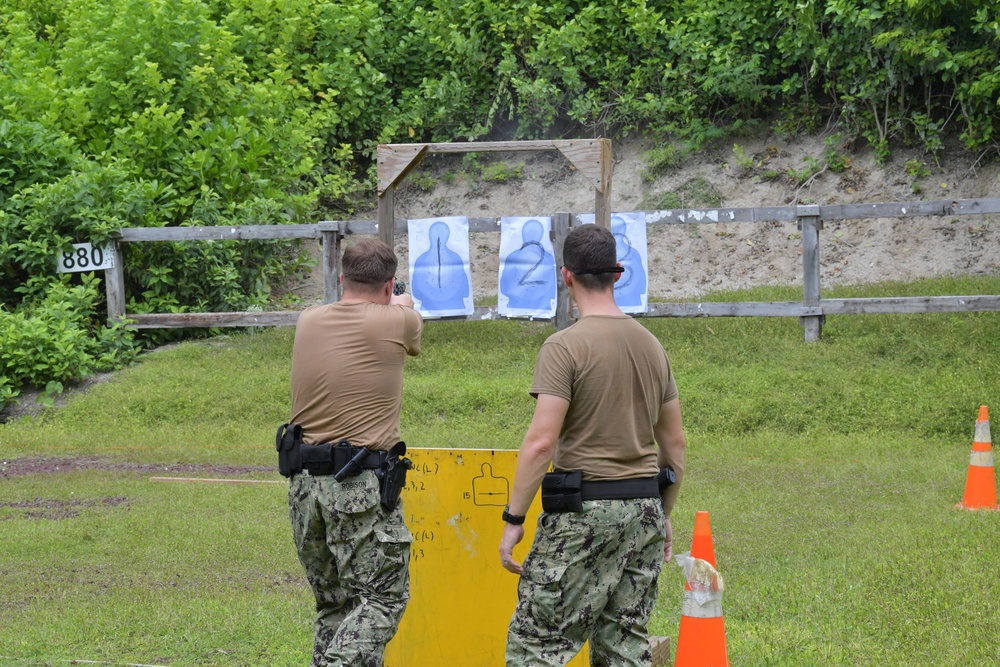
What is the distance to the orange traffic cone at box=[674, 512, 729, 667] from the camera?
4.54 meters

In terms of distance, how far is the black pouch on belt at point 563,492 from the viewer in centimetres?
395

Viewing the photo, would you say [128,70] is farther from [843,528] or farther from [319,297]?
[843,528]

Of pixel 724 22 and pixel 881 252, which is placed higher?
pixel 724 22

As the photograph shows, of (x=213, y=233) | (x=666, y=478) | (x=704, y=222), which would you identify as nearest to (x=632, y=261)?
(x=704, y=222)

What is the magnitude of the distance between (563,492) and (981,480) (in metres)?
4.82

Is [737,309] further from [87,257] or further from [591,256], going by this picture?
[591,256]

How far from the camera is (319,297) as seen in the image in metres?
16.5

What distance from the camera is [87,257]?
13.9m

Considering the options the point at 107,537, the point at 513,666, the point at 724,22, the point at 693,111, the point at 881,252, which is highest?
the point at 724,22

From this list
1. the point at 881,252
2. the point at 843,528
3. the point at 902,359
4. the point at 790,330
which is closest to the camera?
the point at 843,528

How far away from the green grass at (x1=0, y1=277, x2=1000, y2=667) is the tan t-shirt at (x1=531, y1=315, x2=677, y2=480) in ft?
5.65

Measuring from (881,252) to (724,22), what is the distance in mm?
4241

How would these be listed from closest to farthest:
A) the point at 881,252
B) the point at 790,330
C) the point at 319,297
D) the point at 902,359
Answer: the point at 902,359 < the point at 790,330 < the point at 881,252 < the point at 319,297

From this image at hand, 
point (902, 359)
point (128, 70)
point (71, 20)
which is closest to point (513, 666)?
point (902, 359)
